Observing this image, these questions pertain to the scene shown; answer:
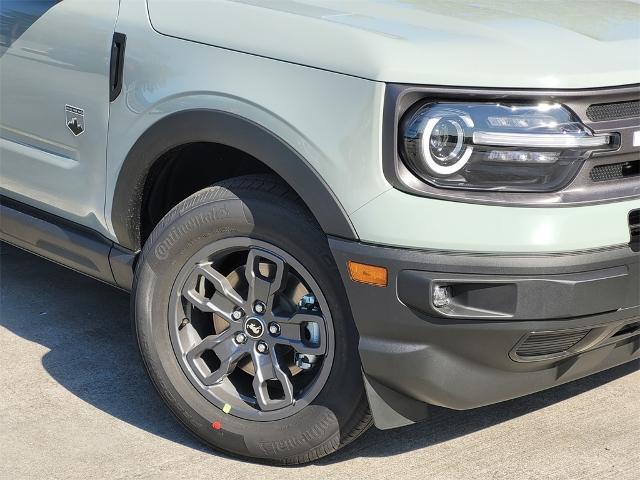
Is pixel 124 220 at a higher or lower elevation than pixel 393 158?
lower

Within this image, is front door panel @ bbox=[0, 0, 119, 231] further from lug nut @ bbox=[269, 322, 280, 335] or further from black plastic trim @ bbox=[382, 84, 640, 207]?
black plastic trim @ bbox=[382, 84, 640, 207]

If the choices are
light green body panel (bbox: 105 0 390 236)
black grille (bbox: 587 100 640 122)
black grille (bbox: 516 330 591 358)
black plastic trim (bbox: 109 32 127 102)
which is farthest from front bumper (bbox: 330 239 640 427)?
black plastic trim (bbox: 109 32 127 102)

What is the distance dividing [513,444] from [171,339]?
1.12 m

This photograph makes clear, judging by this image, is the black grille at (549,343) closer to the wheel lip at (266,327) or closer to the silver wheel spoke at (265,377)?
the wheel lip at (266,327)

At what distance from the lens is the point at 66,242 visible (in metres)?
3.85

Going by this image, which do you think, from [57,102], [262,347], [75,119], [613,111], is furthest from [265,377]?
[613,111]

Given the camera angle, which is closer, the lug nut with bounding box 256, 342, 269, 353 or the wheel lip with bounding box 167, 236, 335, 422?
the wheel lip with bounding box 167, 236, 335, 422

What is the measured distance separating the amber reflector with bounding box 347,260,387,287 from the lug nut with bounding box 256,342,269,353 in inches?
19.6

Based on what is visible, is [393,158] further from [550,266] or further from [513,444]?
[513,444]

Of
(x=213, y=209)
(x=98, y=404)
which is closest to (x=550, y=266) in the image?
(x=213, y=209)

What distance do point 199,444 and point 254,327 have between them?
471mm

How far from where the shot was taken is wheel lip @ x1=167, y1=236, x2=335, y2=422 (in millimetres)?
3137

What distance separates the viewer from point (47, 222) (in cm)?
392

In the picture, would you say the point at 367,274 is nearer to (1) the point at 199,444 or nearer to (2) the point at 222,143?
(2) the point at 222,143
